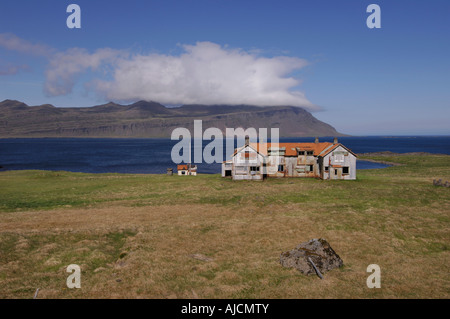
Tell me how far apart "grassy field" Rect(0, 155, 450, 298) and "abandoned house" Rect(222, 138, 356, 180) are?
34.8 feet

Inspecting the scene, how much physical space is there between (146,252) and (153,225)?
23.4ft

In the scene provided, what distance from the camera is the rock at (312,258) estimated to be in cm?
1673

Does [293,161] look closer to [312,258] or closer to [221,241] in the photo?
[221,241]

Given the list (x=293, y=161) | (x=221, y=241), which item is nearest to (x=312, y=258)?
(x=221, y=241)

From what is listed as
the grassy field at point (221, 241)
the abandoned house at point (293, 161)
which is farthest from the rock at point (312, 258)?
the abandoned house at point (293, 161)

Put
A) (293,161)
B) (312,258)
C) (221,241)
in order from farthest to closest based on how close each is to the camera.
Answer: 1. (293,161)
2. (221,241)
3. (312,258)

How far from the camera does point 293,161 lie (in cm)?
5666

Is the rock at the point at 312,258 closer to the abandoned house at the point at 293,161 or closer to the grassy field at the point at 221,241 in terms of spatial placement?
the grassy field at the point at 221,241

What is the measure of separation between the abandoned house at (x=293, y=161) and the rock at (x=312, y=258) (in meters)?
35.5

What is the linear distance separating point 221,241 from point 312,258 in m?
7.96

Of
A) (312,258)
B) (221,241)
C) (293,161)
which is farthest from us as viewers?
(293,161)
